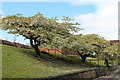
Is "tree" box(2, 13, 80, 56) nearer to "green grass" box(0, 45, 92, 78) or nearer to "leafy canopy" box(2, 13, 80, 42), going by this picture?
"leafy canopy" box(2, 13, 80, 42)

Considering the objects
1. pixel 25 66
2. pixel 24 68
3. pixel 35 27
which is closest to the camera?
pixel 24 68

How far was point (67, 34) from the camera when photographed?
25312 mm

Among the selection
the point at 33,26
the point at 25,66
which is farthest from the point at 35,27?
the point at 25,66

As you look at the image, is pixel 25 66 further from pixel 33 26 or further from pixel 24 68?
pixel 33 26

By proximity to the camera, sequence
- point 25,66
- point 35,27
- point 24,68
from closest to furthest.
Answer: point 24,68
point 25,66
point 35,27

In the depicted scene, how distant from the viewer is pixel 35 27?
2403 centimetres

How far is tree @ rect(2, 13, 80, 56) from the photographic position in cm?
2262

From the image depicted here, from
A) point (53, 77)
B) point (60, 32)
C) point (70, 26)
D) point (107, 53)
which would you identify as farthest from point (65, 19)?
point (53, 77)

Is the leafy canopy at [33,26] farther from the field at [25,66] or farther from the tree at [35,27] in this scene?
the field at [25,66]

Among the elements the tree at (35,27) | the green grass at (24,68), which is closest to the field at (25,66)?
the green grass at (24,68)

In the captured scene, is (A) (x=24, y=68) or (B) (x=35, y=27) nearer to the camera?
(A) (x=24, y=68)

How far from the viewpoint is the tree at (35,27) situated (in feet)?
74.2

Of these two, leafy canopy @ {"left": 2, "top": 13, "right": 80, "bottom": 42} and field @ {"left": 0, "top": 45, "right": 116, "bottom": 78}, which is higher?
leafy canopy @ {"left": 2, "top": 13, "right": 80, "bottom": 42}

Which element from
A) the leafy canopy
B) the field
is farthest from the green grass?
the leafy canopy
